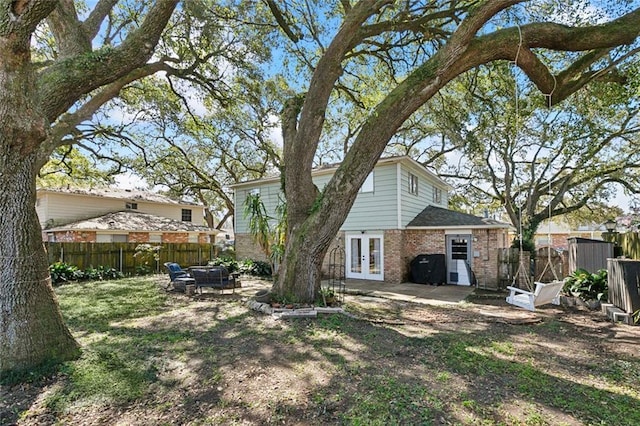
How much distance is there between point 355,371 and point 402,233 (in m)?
9.43

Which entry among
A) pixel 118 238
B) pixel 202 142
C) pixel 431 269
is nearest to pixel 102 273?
pixel 118 238

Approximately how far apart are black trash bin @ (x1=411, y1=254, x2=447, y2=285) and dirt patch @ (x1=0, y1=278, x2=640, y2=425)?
560 cm

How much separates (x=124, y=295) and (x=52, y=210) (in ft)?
41.0

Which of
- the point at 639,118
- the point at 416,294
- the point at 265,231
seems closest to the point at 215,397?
the point at 265,231

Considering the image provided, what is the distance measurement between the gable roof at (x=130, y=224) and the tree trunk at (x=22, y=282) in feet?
50.1

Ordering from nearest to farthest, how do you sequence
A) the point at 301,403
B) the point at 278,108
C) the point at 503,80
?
the point at 301,403
the point at 503,80
the point at 278,108

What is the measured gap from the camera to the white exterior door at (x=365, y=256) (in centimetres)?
1335

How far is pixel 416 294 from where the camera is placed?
10539mm

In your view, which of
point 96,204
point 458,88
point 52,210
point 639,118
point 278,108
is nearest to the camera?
point 458,88

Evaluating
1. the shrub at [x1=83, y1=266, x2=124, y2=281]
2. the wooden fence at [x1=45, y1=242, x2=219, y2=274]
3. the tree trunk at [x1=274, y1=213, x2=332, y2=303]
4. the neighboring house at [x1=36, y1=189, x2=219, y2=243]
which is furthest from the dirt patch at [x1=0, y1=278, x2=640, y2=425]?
the neighboring house at [x1=36, y1=189, x2=219, y2=243]

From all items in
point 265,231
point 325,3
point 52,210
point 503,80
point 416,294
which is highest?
point 325,3

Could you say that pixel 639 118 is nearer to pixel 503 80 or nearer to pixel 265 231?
pixel 503 80

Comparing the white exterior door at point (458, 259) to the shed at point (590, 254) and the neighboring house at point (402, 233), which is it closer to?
the neighboring house at point (402, 233)

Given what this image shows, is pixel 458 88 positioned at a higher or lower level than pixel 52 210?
higher
